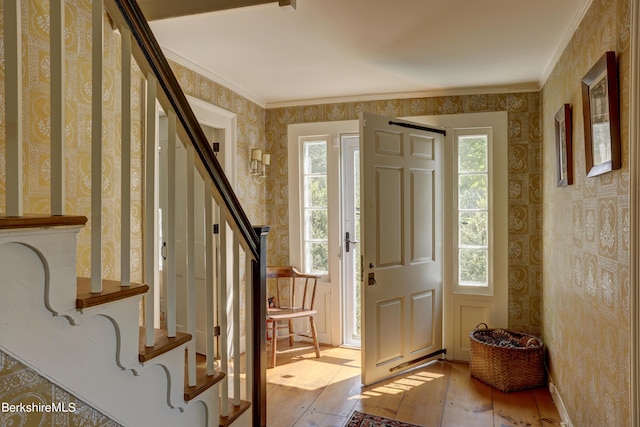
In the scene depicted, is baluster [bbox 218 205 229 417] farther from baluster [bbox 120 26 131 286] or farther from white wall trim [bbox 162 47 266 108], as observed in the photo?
white wall trim [bbox 162 47 266 108]

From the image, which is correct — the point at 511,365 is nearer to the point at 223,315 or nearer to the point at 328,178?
the point at 328,178

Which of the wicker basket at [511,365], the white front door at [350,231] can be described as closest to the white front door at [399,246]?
the wicker basket at [511,365]

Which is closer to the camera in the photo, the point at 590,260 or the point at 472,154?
the point at 590,260

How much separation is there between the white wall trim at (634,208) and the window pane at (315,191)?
9.51 ft

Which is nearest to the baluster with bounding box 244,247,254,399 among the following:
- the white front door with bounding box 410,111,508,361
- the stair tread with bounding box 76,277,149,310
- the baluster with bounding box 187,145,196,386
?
the baluster with bounding box 187,145,196,386

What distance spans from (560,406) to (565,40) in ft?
7.72

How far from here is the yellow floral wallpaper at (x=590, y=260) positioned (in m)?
1.55

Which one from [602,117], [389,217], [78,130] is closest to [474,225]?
[389,217]

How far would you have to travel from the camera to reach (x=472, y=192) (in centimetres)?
368

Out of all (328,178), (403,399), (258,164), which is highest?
(258,164)

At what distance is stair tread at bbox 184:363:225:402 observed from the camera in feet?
4.71

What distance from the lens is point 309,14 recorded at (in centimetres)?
224

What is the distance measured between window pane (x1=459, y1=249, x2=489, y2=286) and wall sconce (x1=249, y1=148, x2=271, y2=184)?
80.1 inches

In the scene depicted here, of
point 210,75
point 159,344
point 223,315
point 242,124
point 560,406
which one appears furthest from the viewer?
point 242,124
